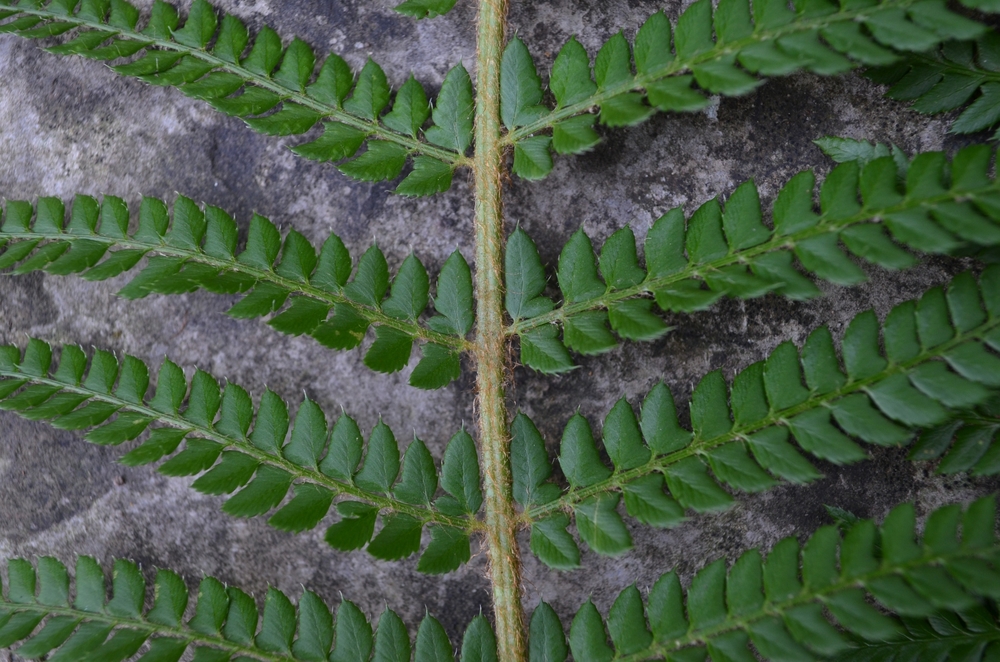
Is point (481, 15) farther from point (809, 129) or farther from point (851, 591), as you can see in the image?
point (851, 591)

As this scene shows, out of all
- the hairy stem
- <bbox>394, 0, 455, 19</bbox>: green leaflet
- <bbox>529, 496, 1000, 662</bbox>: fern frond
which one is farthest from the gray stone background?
<bbox>529, 496, 1000, 662</bbox>: fern frond

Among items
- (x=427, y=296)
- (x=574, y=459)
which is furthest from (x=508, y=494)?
(x=427, y=296)

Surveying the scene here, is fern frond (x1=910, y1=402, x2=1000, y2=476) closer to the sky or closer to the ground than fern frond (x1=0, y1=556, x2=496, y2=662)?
closer to the sky

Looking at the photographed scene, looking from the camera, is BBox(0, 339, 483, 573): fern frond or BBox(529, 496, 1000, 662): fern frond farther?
BBox(0, 339, 483, 573): fern frond

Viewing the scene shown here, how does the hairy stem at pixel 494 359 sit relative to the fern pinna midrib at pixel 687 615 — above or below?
above

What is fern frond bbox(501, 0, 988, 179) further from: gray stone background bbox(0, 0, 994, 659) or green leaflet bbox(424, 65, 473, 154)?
gray stone background bbox(0, 0, 994, 659)

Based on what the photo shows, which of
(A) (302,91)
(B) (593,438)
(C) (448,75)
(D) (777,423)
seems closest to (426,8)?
(C) (448,75)

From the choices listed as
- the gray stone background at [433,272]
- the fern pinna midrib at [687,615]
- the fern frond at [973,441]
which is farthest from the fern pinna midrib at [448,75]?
the fern pinna midrib at [687,615]

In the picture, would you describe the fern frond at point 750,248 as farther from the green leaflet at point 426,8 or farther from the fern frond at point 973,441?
the green leaflet at point 426,8
